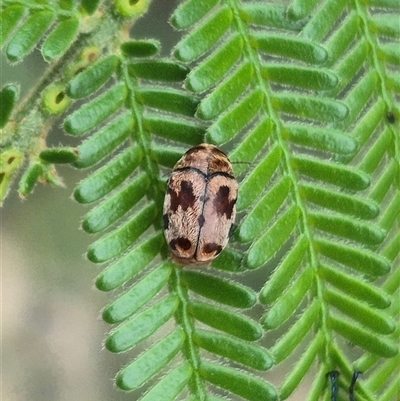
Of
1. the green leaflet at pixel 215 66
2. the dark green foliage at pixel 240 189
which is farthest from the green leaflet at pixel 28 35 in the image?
the green leaflet at pixel 215 66

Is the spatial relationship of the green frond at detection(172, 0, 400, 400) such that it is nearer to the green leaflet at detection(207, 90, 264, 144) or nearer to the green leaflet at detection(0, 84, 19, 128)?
the green leaflet at detection(207, 90, 264, 144)

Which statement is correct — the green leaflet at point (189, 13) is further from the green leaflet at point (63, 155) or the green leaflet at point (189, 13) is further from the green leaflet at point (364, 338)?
the green leaflet at point (364, 338)

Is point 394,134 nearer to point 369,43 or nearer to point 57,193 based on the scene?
point 369,43

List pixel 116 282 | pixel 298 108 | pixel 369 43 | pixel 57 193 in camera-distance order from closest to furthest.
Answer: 1. pixel 116 282
2. pixel 298 108
3. pixel 369 43
4. pixel 57 193

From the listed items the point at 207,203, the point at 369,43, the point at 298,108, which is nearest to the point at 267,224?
the point at 207,203

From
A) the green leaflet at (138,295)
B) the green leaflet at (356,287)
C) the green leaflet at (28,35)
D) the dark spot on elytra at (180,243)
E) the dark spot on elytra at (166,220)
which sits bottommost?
the green leaflet at (356,287)

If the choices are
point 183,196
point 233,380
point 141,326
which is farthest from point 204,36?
point 233,380

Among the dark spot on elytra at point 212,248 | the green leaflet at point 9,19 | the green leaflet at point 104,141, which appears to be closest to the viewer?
the green leaflet at point 9,19
